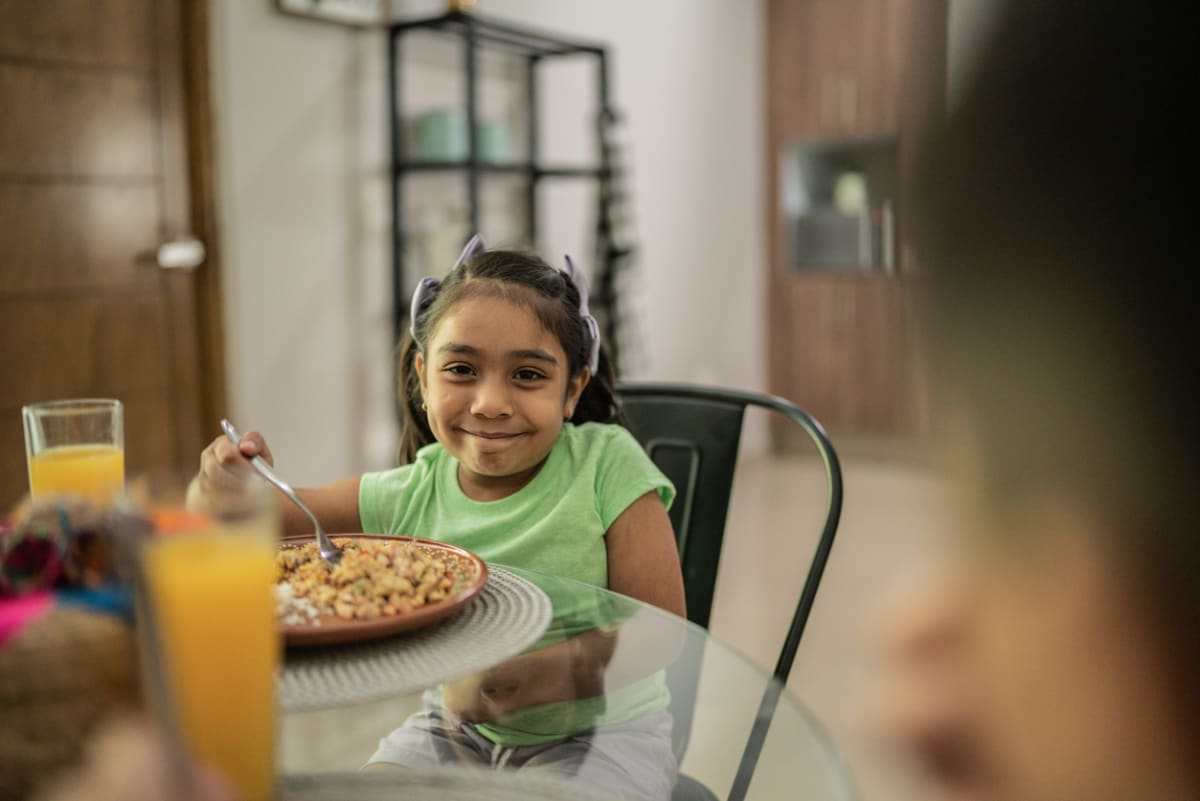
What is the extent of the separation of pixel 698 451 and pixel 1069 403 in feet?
4.07

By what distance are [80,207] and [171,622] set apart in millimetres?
2645

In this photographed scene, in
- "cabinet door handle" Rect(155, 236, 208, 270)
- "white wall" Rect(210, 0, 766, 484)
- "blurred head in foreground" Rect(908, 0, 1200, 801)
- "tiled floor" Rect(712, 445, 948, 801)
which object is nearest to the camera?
"blurred head in foreground" Rect(908, 0, 1200, 801)

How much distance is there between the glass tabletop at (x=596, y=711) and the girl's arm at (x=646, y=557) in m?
0.18

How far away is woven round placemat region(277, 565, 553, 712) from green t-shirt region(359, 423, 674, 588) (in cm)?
34

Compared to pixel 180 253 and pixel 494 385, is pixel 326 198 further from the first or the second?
pixel 494 385

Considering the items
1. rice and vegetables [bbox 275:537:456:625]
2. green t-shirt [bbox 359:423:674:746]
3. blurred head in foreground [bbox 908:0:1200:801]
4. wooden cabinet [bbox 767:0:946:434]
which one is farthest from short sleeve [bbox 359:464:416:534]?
wooden cabinet [bbox 767:0:946:434]

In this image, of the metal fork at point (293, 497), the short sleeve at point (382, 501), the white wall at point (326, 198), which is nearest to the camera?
the metal fork at point (293, 497)

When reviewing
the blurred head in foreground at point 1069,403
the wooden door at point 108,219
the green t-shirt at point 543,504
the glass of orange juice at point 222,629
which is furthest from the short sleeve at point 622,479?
the wooden door at point 108,219

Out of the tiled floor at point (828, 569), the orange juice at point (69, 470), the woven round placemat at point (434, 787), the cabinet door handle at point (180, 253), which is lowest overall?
the tiled floor at point (828, 569)

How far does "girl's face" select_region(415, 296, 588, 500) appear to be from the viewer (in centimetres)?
124

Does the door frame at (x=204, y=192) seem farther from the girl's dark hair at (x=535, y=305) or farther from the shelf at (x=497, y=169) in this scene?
the girl's dark hair at (x=535, y=305)

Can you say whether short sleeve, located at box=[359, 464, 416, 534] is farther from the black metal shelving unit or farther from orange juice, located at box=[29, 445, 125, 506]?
the black metal shelving unit

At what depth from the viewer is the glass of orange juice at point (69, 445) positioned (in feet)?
3.60

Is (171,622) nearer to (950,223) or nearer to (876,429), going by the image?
(950,223)
